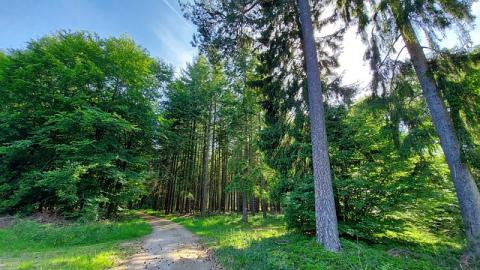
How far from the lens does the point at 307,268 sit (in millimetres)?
4527

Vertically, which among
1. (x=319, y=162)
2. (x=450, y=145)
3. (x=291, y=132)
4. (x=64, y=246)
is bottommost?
(x=64, y=246)

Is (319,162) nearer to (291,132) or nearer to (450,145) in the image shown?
(291,132)

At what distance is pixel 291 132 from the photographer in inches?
358

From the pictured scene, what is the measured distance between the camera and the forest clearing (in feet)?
19.7

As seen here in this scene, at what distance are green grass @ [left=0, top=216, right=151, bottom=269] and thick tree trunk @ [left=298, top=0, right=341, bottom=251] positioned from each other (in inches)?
222

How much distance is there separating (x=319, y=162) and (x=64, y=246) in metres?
9.95

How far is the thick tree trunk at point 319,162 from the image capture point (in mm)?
5953

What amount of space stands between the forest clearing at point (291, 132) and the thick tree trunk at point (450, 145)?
3 centimetres

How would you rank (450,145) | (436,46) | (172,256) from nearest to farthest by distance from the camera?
(450,145) < (436,46) < (172,256)

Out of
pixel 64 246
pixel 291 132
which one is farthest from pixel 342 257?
pixel 64 246

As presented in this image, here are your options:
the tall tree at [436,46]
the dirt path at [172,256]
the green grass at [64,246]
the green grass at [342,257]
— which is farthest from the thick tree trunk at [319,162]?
the green grass at [64,246]

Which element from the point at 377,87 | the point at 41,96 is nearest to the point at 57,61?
the point at 41,96

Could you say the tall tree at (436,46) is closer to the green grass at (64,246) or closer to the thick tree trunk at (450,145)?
the thick tree trunk at (450,145)

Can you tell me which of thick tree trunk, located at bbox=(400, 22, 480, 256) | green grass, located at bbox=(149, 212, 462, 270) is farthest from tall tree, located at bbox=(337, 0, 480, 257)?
green grass, located at bbox=(149, 212, 462, 270)
